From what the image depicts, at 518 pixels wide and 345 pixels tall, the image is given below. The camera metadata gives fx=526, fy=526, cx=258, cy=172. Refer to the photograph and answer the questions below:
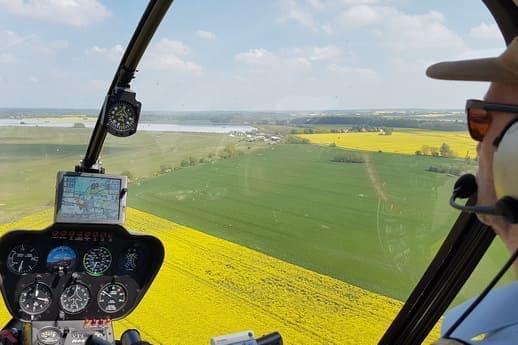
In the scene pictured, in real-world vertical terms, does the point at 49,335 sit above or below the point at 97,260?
below

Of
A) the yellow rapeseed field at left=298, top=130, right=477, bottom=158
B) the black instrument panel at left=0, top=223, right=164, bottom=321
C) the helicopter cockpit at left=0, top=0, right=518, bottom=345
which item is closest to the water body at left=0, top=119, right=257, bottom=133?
the helicopter cockpit at left=0, top=0, right=518, bottom=345

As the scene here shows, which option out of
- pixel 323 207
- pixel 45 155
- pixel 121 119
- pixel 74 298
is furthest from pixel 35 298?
pixel 323 207

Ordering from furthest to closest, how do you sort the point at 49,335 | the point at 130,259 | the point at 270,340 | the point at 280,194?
the point at 280,194 → the point at 130,259 → the point at 49,335 → the point at 270,340

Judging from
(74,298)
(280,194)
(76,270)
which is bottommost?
(74,298)

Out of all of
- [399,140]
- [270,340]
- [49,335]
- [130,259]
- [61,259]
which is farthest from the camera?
[130,259]

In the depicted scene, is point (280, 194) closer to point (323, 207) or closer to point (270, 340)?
point (323, 207)

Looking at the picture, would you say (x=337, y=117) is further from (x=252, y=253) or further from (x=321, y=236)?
(x=252, y=253)

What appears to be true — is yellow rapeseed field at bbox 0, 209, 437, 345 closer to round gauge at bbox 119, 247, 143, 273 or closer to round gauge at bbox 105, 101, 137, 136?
round gauge at bbox 119, 247, 143, 273
